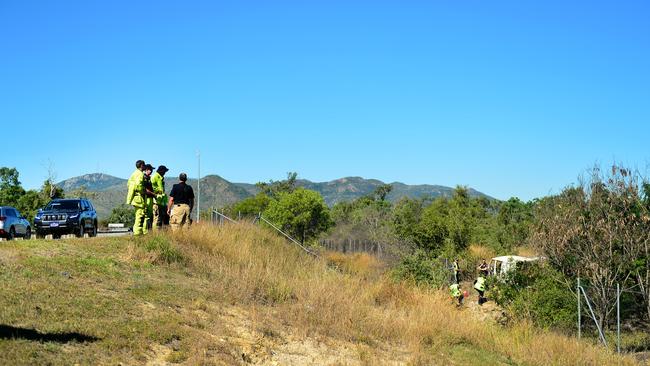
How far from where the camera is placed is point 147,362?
28.5 feet

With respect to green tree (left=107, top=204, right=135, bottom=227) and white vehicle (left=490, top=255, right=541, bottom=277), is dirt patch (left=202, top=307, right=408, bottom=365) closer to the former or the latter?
white vehicle (left=490, top=255, right=541, bottom=277)

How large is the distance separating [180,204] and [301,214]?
42.6 metres

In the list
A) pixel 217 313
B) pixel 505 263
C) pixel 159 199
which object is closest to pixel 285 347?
pixel 217 313

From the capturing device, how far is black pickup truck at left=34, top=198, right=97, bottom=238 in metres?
21.8

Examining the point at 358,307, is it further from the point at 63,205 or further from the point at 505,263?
the point at 505,263

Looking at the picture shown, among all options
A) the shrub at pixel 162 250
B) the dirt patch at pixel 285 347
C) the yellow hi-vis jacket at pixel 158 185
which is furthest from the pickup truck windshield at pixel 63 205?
the dirt patch at pixel 285 347

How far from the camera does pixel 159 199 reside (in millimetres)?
17078

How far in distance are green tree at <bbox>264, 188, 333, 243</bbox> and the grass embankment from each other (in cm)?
4154

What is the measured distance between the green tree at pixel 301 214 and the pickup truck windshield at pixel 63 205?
115 feet

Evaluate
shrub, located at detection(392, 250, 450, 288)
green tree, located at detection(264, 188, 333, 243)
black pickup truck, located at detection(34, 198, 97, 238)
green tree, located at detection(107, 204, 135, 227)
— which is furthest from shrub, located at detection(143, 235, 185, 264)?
green tree, located at detection(107, 204, 135, 227)

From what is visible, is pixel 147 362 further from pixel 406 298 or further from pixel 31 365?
pixel 406 298

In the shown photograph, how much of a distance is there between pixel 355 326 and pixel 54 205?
14087 mm

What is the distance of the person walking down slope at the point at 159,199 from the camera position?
54.7 ft

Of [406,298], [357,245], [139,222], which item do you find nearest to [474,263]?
[357,245]
